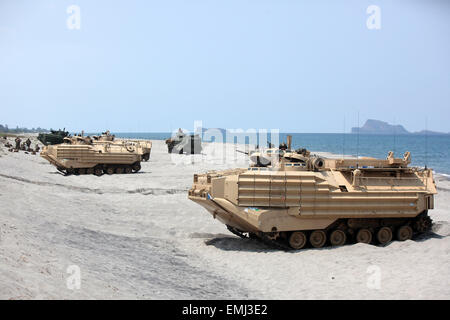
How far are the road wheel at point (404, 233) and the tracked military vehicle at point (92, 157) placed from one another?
2091 cm

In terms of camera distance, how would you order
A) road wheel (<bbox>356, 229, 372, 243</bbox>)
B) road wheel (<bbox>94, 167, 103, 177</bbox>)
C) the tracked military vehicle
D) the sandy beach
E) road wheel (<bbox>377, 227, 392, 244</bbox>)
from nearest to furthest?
the sandy beach < road wheel (<bbox>356, 229, 372, 243</bbox>) < road wheel (<bbox>377, 227, 392, 244</bbox>) < the tracked military vehicle < road wheel (<bbox>94, 167, 103, 177</bbox>)

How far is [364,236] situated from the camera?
14.1 m

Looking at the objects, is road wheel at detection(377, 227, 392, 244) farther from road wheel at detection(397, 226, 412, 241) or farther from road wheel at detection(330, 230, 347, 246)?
road wheel at detection(330, 230, 347, 246)

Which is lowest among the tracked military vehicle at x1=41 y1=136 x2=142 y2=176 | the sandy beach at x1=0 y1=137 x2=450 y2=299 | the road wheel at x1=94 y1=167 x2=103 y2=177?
the sandy beach at x1=0 y1=137 x2=450 y2=299

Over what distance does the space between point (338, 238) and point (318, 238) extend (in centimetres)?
55

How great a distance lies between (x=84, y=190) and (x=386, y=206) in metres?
14.9

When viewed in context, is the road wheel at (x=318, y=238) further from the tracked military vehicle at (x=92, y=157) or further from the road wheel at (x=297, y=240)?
the tracked military vehicle at (x=92, y=157)

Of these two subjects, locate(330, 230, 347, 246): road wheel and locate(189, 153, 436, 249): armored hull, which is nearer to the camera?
locate(189, 153, 436, 249): armored hull

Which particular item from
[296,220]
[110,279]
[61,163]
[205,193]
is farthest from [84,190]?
[110,279]

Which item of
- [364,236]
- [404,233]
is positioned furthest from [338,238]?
[404,233]

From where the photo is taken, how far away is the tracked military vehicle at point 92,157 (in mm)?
31047

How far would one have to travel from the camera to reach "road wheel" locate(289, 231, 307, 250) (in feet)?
44.7

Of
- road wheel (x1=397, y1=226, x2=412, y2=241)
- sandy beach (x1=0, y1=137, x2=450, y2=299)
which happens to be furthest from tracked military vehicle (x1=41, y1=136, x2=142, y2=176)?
road wheel (x1=397, y1=226, x2=412, y2=241)
